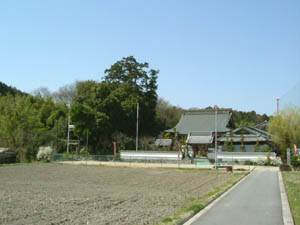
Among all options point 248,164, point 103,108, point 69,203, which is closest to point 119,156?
point 103,108

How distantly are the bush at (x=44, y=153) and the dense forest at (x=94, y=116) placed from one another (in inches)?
49.7

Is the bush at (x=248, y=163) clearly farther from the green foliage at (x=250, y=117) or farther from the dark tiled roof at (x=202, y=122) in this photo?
the green foliage at (x=250, y=117)

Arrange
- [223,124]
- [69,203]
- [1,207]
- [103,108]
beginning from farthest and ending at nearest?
[223,124] → [103,108] → [69,203] → [1,207]

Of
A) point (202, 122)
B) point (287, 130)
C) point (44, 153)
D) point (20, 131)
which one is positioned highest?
point (202, 122)

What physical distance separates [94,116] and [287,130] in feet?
73.4

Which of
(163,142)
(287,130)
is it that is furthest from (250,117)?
(287,130)

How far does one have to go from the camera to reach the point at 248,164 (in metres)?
31.7

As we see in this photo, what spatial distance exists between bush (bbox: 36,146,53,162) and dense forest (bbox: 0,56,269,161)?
1262 millimetres

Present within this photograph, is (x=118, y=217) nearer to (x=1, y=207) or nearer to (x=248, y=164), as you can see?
(x=1, y=207)

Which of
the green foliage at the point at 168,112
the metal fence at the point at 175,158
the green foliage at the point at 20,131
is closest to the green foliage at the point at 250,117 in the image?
the green foliage at the point at 168,112

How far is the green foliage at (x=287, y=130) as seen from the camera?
33500 mm

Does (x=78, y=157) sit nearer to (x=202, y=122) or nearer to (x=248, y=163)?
(x=248, y=163)

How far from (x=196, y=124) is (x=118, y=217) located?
40506 millimetres

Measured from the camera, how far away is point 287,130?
33.9 metres
